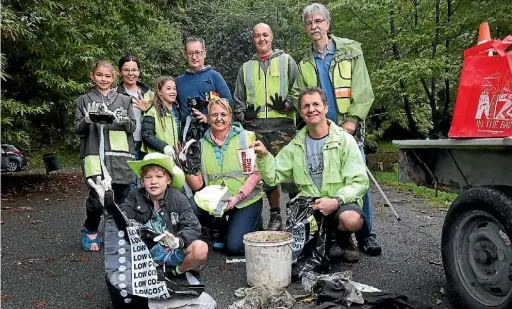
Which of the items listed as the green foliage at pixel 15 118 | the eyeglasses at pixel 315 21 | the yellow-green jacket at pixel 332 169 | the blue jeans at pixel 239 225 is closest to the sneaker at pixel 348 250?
the yellow-green jacket at pixel 332 169

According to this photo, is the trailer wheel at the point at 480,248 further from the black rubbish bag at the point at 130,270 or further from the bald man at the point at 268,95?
the bald man at the point at 268,95

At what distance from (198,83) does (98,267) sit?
6.79 ft

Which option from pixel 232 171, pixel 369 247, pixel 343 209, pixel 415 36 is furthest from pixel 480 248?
pixel 415 36

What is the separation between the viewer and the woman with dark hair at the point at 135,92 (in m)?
5.35

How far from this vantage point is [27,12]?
26.9 ft

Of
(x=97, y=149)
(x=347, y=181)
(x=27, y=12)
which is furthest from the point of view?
(x=27, y=12)

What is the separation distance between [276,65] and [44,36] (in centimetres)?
559

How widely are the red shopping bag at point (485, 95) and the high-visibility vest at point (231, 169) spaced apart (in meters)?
2.17

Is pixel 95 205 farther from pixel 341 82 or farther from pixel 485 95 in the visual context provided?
pixel 485 95

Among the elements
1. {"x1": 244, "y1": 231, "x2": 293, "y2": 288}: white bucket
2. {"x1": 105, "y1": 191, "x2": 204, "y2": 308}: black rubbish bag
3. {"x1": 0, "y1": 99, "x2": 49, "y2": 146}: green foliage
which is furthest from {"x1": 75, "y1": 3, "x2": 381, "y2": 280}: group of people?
{"x1": 0, "y1": 99, "x2": 49, "y2": 146}: green foliage

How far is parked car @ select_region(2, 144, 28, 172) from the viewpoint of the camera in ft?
50.0

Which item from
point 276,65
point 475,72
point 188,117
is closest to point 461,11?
point 276,65

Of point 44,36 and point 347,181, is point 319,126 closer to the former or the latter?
point 347,181

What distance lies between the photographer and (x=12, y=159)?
16.0m
